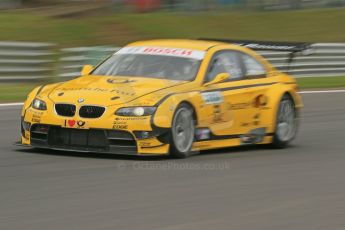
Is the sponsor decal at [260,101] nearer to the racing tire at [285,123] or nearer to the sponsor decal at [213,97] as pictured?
the racing tire at [285,123]

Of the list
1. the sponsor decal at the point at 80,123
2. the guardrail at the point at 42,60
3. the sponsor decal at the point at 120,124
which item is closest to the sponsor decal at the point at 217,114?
the sponsor decal at the point at 120,124

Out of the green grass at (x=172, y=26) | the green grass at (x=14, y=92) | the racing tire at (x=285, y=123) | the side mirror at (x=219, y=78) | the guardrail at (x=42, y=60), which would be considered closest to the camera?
the side mirror at (x=219, y=78)

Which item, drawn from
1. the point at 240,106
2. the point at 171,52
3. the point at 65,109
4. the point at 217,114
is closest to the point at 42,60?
the point at 171,52

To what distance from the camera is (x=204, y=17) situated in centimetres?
3052

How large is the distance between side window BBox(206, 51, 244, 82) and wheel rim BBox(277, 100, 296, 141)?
86 centimetres

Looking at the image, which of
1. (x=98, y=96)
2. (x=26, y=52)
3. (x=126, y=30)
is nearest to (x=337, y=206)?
(x=98, y=96)

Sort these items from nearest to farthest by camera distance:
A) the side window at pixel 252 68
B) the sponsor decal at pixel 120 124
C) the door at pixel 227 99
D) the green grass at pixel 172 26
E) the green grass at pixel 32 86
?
the sponsor decal at pixel 120 124 → the door at pixel 227 99 → the side window at pixel 252 68 → the green grass at pixel 32 86 → the green grass at pixel 172 26

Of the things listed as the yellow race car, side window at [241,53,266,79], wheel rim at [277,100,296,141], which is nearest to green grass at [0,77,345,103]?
the yellow race car

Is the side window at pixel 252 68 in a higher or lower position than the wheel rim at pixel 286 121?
higher

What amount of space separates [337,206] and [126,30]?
20810 mm

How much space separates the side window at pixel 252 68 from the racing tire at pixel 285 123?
1.47ft

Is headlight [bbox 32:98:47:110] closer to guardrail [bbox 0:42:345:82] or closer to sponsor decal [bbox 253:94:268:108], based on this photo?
sponsor decal [bbox 253:94:268:108]

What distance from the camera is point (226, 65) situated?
10.3 metres

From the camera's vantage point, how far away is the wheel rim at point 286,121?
10984 mm
